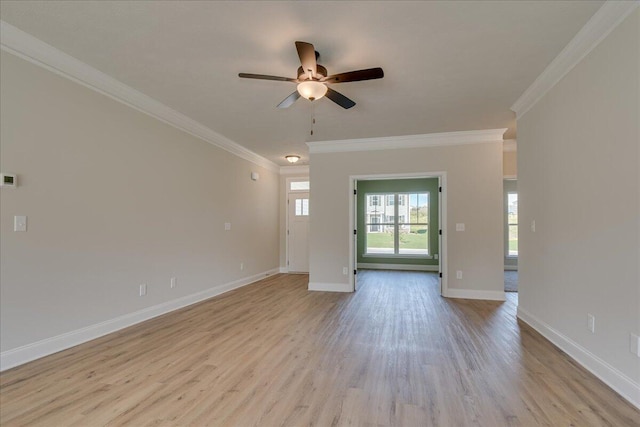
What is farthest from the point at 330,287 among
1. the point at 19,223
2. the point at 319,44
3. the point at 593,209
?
the point at 19,223

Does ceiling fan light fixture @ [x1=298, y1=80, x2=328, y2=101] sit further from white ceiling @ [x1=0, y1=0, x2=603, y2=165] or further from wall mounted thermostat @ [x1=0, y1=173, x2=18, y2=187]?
wall mounted thermostat @ [x1=0, y1=173, x2=18, y2=187]

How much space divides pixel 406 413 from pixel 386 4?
2.72 meters

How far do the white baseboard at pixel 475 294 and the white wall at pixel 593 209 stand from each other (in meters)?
1.37

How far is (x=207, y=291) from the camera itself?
487 centimetres

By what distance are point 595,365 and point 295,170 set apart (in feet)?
21.3

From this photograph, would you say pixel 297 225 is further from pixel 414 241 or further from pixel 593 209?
pixel 593 209

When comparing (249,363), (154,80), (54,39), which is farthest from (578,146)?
(54,39)

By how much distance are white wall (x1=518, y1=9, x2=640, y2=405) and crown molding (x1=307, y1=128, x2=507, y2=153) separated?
148cm

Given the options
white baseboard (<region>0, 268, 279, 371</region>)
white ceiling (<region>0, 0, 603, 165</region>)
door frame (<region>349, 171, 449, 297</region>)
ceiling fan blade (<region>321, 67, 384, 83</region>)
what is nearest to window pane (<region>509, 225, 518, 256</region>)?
door frame (<region>349, 171, 449, 297</region>)

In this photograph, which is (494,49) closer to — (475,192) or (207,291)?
(475,192)

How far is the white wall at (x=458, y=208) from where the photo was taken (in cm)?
492

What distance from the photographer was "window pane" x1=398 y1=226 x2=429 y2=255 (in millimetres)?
8125

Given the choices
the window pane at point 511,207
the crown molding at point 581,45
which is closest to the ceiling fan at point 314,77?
the crown molding at point 581,45

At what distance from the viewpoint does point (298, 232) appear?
25.3ft
